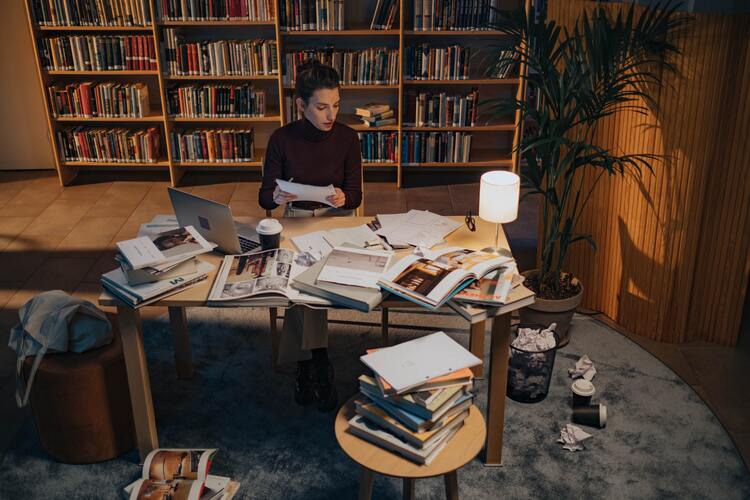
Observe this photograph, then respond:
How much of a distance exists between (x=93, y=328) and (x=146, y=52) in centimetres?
324

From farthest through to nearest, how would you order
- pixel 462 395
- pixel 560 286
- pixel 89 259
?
pixel 89 259, pixel 560 286, pixel 462 395

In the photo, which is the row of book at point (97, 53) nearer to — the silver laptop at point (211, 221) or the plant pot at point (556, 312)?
the silver laptop at point (211, 221)

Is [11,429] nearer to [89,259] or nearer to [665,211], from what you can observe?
[89,259]

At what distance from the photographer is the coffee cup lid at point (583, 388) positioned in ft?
10.9

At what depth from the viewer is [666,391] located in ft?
11.6

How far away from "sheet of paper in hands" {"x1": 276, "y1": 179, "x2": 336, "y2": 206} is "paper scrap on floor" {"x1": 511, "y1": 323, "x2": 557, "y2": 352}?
3.46 ft

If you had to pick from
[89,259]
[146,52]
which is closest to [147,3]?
[146,52]

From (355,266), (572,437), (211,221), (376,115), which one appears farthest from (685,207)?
(376,115)

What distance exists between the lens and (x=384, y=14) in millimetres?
5582

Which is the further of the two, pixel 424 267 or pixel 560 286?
pixel 560 286

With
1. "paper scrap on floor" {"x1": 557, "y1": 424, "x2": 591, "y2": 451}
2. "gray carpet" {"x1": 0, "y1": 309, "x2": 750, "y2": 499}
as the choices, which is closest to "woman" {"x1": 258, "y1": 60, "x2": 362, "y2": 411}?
"gray carpet" {"x1": 0, "y1": 309, "x2": 750, "y2": 499}

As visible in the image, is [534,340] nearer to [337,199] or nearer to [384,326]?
[384,326]

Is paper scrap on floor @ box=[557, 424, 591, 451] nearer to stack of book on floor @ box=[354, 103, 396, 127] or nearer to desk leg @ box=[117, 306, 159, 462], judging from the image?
desk leg @ box=[117, 306, 159, 462]

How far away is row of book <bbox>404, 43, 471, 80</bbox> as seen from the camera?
5.64 m
